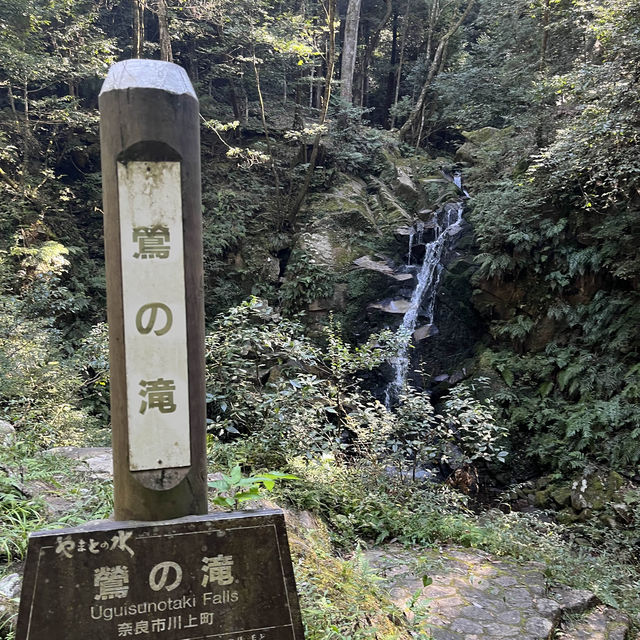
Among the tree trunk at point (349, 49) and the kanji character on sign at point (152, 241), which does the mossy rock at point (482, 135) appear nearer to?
the tree trunk at point (349, 49)

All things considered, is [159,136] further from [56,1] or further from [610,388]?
[56,1]

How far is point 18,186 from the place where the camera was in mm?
10047

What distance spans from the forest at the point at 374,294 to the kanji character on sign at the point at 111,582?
1.82 feet

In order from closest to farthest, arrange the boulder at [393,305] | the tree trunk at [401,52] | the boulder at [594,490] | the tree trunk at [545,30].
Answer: the boulder at [594,490] → the tree trunk at [545,30] → the boulder at [393,305] → the tree trunk at [401,52]

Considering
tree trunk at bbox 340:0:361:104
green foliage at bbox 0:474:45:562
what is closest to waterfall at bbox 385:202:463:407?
tree trunk at bbox 340:0:361:104

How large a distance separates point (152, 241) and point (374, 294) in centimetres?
911

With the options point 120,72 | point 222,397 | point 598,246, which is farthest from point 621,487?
point 120,72

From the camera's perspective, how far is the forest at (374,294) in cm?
447

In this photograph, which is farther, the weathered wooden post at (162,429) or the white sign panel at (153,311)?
the white sign panel at (153,311)

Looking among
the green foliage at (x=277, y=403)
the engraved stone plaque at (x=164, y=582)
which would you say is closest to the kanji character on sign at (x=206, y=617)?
the engraved stone plaque at (x=164, y=582)

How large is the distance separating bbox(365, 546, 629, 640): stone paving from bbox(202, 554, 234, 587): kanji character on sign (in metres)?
1.74

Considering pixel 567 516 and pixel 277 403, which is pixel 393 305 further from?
pixel 277 403

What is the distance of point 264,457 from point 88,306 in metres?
7.09

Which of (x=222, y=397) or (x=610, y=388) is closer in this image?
(x=222, y=397)
